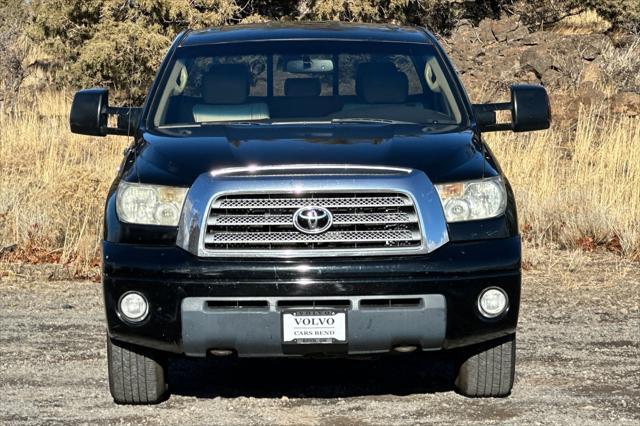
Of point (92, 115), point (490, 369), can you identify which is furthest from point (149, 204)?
point (490, 369)

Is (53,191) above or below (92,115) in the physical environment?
below

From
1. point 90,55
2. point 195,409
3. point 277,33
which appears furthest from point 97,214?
point 90,55

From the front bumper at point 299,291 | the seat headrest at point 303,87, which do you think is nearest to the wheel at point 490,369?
the front bumper at point 299,291

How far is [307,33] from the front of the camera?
7910 millimetres

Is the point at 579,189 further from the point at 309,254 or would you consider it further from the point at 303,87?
the point at 309,254

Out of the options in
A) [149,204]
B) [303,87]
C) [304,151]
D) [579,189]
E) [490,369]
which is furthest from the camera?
[579,189]

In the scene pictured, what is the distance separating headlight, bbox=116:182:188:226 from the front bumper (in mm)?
146

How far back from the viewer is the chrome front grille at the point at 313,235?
6.03m

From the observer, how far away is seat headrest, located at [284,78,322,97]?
754 centimetres

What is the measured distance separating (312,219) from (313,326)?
0.45 metres

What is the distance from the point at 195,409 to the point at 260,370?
42.6 inches

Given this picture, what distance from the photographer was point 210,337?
599 centimetres

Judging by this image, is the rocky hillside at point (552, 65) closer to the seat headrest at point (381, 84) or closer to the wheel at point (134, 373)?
the seat headrest at point (381, 84)

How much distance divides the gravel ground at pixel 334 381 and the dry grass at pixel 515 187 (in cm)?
205
